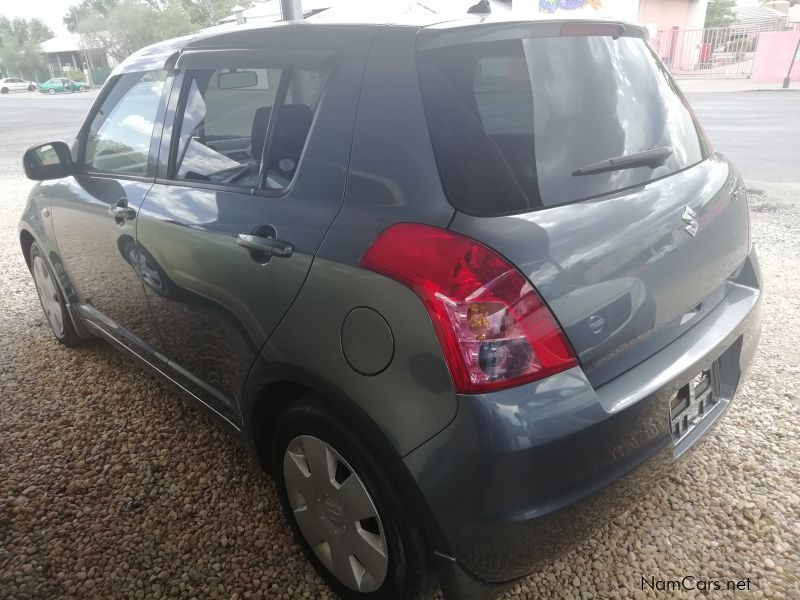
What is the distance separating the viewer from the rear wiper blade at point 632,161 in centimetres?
169

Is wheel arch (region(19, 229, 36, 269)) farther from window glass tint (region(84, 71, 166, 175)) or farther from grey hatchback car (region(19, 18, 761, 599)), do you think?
grey hatchback car (region(19, 18, 761, 599))

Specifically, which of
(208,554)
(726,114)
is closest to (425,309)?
(208,554)

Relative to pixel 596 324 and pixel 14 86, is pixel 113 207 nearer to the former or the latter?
pixel 596 324

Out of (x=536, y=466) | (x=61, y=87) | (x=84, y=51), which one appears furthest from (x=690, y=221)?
(x=84, y=51)

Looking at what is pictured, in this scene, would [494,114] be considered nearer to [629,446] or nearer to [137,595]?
[629,446]

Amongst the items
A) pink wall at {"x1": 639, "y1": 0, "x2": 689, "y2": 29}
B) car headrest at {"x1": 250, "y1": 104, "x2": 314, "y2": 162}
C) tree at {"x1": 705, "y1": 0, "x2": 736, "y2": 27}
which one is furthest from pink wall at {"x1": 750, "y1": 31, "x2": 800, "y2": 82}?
car headrest at {"x1": 250, "y1": 104, "x2": 314, "y2": 162}

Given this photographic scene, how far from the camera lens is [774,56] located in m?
22.3

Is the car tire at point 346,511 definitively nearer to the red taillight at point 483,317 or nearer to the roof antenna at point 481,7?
the red taillight at point 483,317

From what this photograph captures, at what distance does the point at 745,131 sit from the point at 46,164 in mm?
11605

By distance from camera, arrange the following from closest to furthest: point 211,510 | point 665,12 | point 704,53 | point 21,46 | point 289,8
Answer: point 211,510 → point 289,8 → point 704,53 → point 665,12 → point 21,46

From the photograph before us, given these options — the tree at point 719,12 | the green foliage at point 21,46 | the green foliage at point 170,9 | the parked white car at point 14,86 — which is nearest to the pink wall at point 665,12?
the tree at point 719,12

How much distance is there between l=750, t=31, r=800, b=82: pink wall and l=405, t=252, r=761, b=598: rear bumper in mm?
25525

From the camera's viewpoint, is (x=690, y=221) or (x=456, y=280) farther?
(x=690, y=221)

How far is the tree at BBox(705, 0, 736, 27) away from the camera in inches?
1704
